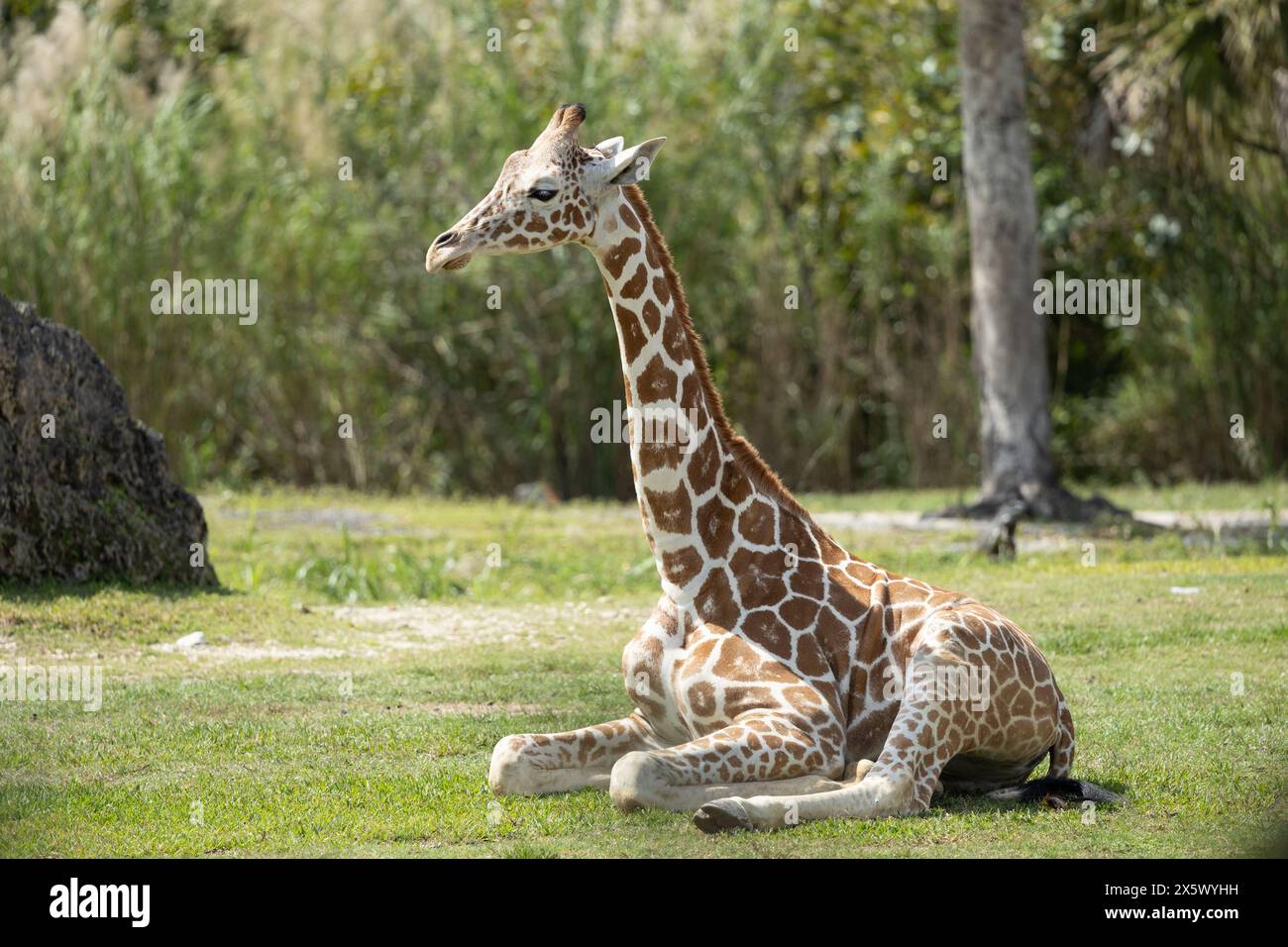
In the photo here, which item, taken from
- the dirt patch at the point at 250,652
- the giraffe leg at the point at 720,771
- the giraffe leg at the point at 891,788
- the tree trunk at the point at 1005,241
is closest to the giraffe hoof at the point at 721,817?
the giraffe leg at the point at 891,788

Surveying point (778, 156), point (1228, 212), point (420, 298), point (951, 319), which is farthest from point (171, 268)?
point (1228, 212)

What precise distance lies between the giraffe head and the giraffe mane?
0.17 meters

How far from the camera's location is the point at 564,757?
19.4 ft

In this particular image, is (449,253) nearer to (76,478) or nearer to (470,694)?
(470,694)

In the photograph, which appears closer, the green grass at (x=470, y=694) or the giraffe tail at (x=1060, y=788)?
the green grass at (x=470, y=694)

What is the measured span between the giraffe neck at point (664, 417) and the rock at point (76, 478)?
452cm

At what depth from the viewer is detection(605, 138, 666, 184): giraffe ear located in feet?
19.3

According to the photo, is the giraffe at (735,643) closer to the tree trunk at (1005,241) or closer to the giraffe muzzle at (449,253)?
the giraffe muzzle at (449,253)

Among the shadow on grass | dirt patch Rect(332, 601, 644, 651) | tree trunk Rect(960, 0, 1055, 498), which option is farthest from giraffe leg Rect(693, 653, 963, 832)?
tree trunk Rect(960, 0, 1055, 498)

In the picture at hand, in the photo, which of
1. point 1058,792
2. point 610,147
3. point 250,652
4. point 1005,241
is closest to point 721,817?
point 1058,792

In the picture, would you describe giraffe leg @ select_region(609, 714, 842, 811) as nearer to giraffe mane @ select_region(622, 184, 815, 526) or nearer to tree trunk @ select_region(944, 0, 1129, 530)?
giraffe mane @ select_region(622, 184, 815, 526)

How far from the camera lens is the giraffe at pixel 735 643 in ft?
18.2

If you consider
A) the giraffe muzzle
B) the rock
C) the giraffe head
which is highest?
the giraffe head
